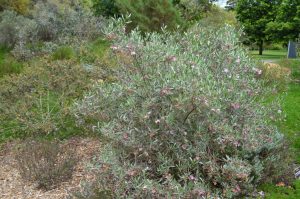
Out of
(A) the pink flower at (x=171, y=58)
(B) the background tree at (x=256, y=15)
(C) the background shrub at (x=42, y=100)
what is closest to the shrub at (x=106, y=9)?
(B) the background tree at (x=256, y=15)

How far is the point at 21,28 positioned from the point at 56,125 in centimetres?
1006

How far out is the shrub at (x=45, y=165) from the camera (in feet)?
16.8

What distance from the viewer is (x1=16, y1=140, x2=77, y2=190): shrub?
5.12m

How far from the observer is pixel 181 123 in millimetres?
4031

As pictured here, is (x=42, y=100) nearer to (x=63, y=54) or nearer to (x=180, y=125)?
(x=180, y=125)

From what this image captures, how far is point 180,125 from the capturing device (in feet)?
13.2

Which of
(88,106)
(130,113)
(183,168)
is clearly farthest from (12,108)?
(183,168)

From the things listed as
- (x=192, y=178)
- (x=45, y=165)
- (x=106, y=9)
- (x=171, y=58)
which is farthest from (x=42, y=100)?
(x=106, y=9)

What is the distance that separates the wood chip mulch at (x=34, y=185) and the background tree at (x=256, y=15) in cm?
2068

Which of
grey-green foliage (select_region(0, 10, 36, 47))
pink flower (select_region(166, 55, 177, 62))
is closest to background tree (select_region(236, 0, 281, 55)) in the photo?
Result: grey-green foliage (select_region(0, 10, 36, 47))

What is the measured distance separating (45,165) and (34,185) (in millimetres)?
320

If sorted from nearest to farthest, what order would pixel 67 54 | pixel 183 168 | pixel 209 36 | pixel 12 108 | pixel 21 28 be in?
pixel 183 168, pixel 209 36, pixel 12 108, pixel 67 54, pixel 21 28

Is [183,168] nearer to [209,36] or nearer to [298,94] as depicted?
[209,36]

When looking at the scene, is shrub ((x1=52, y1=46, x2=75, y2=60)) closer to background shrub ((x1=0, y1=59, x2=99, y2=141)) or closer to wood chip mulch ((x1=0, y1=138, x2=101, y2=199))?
background shrub ((x1=0, y1=59, x2=99, y2=141))
